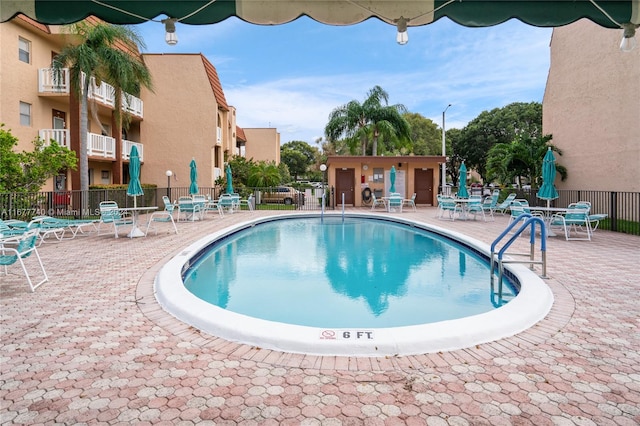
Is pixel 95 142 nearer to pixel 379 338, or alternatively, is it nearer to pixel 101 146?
pixel 101 146

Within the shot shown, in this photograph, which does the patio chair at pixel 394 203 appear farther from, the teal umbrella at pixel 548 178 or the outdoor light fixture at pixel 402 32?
the outdoor light fixture at pixel 402 32

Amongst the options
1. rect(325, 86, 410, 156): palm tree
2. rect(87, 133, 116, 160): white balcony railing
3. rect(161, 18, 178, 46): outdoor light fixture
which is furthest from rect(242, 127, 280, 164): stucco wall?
rect(161, 18, 178, 46): outdoor light fixture

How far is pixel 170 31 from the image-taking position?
3008 mm

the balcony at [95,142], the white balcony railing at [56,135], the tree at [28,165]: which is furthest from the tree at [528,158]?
the white balcony railing at [56,135]

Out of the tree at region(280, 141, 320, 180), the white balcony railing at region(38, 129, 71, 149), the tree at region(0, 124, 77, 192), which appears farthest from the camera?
the tree at region(280, 141, 320, 180)

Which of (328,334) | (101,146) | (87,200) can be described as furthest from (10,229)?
(101,146)

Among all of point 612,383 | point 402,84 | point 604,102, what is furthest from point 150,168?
point 612,383

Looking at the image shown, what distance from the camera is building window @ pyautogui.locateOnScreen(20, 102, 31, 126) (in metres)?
16.3

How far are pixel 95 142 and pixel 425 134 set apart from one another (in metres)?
38.8

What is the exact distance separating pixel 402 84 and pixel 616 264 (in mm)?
26947

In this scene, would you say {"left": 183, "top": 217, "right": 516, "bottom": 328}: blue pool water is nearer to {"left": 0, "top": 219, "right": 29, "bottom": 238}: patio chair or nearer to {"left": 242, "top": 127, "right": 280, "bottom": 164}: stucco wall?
{"left": 0, "top": 219, "right": 29, "bottom": 238}: patio chair

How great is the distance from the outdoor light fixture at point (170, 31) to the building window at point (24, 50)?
57.6 ft

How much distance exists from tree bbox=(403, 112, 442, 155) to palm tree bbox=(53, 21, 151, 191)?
36290mm

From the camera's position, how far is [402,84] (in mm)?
31438
